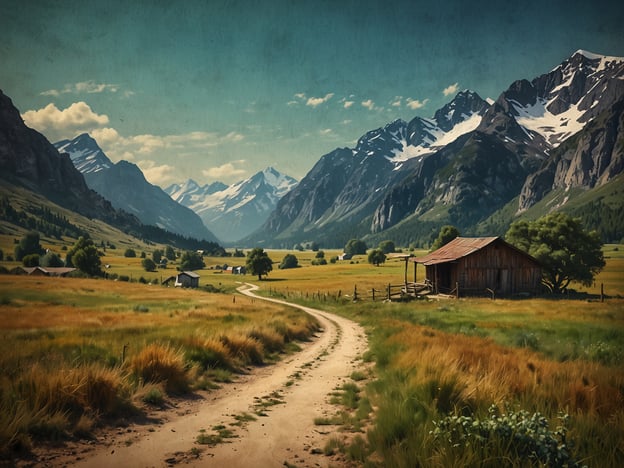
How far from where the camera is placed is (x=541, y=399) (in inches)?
A: 308

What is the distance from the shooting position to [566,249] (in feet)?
173

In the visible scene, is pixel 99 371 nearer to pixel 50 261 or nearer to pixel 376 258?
pixel 50 261

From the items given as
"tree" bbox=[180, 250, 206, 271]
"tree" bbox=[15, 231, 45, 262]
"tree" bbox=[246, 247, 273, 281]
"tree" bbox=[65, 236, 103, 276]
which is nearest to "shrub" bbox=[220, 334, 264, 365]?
"tree" bbox=[65, 236, 103, 276]

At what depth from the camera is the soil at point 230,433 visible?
268 inches

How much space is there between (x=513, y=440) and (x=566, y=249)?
5726cm

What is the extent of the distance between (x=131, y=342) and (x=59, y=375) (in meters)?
7.41

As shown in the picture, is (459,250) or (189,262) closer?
(459,250)

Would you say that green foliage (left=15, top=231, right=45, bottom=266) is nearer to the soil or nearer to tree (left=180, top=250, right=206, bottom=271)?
tree (left=180, top=250, right=206, bottom=271)

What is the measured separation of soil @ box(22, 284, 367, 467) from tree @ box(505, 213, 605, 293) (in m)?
49.5

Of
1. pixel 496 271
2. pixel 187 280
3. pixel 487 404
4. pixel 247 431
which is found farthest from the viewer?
pixel 187 280

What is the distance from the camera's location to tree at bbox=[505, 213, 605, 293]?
5097 centimetres

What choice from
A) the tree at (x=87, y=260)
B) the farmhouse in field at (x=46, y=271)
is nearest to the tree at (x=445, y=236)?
the tree at (x=87, y=260)

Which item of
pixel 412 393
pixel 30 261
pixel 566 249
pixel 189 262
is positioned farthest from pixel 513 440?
pixel 189 262

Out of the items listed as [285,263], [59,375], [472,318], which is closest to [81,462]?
[59,375]
